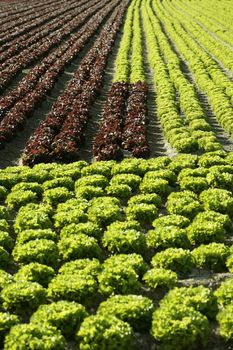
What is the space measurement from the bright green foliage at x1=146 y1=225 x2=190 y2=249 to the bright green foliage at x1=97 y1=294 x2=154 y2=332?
2803mm

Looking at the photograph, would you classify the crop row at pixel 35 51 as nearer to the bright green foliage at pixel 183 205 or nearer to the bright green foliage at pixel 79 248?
the bright green foliage at pixel 183 205

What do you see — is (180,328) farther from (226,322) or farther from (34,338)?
(34,338)

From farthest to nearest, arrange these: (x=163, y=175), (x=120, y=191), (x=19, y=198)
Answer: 1. (x=163, y=175)
2. (x=120, y=191)
3. (x=19, y=198)

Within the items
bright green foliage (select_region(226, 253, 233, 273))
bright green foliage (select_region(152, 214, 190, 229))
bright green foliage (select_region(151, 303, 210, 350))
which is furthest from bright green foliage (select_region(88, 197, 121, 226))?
bright green foliage (select_region(151, 303, 210, 350))

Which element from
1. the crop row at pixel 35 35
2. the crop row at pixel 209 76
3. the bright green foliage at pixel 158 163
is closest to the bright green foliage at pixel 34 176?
the bright green foliage at pixel 158 163

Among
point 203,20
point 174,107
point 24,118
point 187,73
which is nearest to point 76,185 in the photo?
point 24,118

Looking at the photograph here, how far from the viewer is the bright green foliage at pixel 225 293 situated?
1112cm

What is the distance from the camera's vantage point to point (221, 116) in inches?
1001

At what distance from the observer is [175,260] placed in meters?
12.6

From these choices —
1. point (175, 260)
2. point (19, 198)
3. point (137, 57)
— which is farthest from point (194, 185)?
point (137, 57)

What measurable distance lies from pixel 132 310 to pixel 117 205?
586 cm

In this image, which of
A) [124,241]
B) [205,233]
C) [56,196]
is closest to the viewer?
[124,241]

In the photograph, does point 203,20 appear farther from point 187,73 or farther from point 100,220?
point 100,220

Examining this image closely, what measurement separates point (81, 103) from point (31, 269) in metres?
16.1
